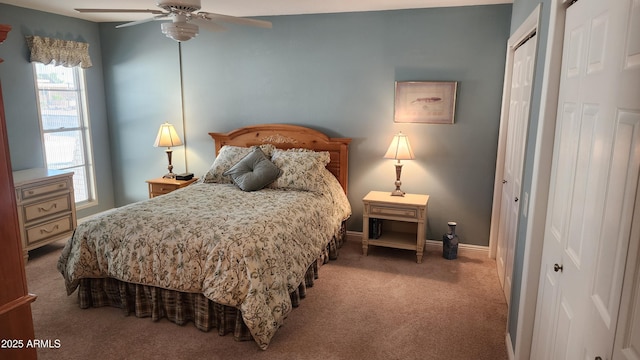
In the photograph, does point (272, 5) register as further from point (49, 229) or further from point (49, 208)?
point (49, 229)

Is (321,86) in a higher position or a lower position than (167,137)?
higher

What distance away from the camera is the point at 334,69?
14.3 ft

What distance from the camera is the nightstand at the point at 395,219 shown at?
3.90 m

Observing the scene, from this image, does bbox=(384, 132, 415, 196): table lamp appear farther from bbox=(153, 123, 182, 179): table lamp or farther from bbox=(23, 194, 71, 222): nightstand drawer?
bbox=(23, 194, 71, 222): nightstand drawer

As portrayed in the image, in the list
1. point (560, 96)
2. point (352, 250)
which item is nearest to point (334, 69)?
point (352, 250)

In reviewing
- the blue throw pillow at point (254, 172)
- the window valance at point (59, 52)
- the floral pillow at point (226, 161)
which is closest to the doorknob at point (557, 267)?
the blue throw pillow at point (254, 172)

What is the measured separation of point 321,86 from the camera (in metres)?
4.44

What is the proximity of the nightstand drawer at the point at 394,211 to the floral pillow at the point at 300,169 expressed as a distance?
577 millimetres

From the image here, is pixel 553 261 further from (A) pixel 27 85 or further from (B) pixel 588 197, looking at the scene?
(A) pixel 27 85

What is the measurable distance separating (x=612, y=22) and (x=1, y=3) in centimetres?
504

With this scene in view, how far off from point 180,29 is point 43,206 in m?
2.64

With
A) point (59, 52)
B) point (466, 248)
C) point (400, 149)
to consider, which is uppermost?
point (59, 52)

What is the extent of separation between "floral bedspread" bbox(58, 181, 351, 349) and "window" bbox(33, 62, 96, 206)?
7.19ft

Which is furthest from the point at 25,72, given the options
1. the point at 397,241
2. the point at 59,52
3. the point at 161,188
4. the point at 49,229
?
the point at 397,241
